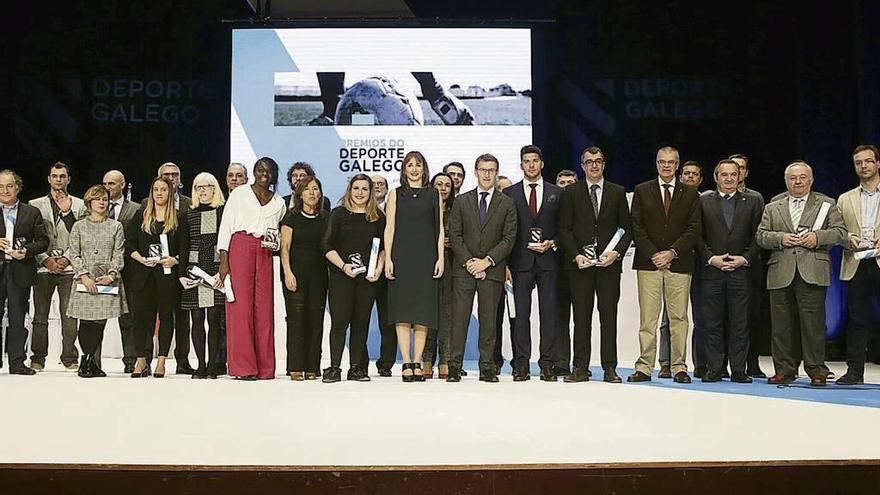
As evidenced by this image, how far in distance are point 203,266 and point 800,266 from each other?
364cm

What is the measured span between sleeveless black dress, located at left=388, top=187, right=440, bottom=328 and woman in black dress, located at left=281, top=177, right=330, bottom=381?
0.49 metres

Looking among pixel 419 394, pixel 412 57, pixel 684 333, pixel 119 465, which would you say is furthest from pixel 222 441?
pixel 412 57

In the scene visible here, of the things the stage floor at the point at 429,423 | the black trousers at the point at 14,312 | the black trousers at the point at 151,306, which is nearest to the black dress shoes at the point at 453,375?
the stage floor at the point at 429,423

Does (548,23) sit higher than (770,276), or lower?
higher

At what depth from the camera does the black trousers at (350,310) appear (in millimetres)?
5605

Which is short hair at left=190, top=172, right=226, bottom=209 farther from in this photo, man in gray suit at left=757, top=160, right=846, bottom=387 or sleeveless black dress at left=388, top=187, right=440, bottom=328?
man in gray suit at left=757, top=160, right=846, bottom=387

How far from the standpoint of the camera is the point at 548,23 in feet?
28.7

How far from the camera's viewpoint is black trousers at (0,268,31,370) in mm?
6023

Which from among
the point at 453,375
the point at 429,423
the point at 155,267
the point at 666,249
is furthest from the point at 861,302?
the point at 155,267

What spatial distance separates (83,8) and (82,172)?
1.61m

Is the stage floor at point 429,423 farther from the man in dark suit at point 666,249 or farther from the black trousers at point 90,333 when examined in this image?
the black trousers at point 90,333

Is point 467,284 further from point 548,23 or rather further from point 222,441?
point 548,23

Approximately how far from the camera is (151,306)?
19.0 ft

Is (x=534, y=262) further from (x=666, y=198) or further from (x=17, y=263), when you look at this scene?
(x=17, y=263)
